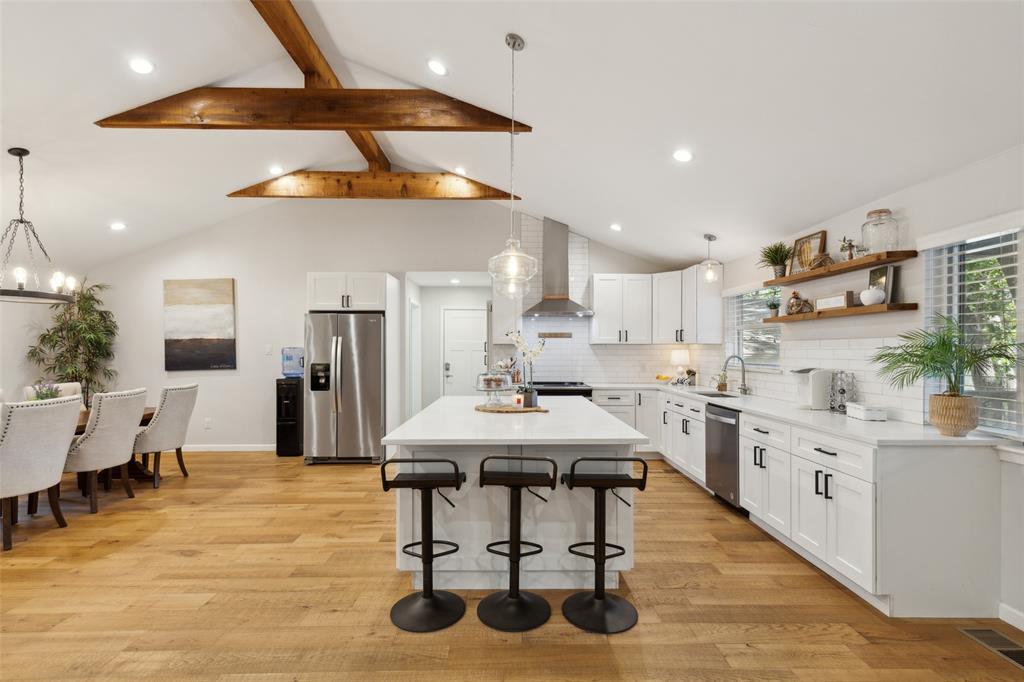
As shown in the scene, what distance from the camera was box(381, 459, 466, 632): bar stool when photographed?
A: 2.39 m

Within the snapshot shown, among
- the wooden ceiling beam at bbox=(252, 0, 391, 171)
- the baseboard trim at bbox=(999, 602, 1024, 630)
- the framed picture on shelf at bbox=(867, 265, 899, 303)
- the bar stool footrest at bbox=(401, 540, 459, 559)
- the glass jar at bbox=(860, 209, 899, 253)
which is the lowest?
the baseboard trim at bbox=(999, 602, 1024, 630)

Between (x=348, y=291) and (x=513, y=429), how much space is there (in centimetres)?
381

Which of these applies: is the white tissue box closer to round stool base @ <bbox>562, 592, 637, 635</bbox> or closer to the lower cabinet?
the lower cabinet

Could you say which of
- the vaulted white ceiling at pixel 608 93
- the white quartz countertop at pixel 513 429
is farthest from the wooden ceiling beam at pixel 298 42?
the white quartz countertop at pixel 513 429

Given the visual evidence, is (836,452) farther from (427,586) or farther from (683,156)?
(427,586)

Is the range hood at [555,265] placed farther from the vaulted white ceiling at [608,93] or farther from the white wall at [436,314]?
the white wall at [436,314]

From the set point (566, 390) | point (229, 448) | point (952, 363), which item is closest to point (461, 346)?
point (566, 390)

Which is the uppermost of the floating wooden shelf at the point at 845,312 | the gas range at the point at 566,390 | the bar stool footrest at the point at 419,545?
the floating wooden shelf at the point at 845,312

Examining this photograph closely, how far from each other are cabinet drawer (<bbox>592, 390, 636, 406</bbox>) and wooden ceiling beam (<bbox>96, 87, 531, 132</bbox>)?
9.99ft

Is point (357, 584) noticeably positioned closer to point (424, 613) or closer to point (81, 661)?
point (424, 613)

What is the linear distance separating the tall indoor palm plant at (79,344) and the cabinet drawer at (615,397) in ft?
19.4

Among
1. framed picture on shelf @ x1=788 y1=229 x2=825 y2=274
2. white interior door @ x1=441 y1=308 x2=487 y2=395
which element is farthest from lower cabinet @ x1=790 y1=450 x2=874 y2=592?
white interior door @ x1=441 y1=308 x2=487 y2=395

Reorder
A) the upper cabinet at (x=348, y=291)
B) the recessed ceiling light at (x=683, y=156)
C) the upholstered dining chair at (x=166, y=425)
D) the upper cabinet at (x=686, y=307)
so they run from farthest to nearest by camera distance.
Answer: the upper cabinet at (x=348, y=291), the upper cabinet at (x=686, y=307), the upholstered dining chair at (x=166, y=425), the recessed ceiling light at (x=683, y=156)

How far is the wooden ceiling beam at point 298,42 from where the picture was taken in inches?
120
